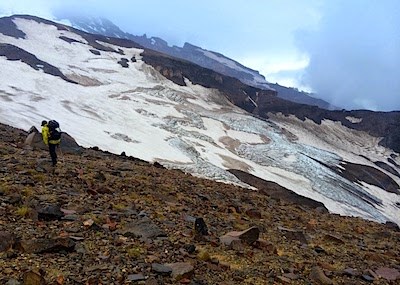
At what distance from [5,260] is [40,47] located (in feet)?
277

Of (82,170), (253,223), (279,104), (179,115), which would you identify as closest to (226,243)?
(253,223)

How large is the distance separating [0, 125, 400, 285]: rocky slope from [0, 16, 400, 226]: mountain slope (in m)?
22.3

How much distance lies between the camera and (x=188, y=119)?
61031 mm

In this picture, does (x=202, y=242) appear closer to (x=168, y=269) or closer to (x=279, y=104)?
(x=168, y=269)

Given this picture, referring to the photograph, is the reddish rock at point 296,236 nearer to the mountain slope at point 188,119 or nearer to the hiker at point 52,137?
the hiker at point 52,137

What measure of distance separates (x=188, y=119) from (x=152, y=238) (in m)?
52.8

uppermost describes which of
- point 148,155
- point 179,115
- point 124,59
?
point 124,59

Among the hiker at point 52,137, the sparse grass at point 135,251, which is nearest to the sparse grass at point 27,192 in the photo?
the sparse grass at point 135,251

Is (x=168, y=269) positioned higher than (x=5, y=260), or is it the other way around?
(x=168, y=269)

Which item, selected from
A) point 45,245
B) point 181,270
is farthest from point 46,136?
point 181,270

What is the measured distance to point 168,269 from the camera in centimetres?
691

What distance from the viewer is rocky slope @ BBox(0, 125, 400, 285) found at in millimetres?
6809

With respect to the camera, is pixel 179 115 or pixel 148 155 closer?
pixel 148 155

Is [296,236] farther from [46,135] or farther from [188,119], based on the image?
[188,119]
